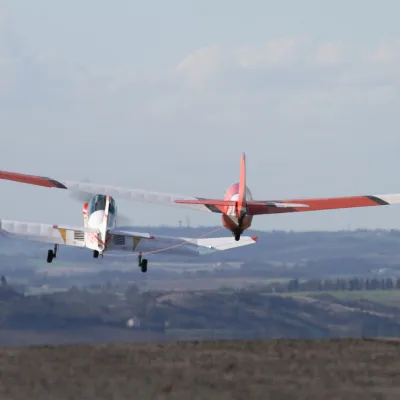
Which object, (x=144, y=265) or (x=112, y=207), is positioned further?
(x=112, y=207)

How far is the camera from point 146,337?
113812 mm

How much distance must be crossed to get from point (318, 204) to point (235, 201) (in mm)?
7011

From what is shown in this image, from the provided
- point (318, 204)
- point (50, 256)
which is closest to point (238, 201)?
point (318, 204)

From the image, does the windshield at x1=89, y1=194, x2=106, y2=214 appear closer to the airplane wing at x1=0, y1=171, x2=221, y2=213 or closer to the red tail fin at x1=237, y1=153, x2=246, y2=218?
the airplane wing at x1=0, y1=171, x2=221, y2=213

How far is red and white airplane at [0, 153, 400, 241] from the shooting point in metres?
59.6

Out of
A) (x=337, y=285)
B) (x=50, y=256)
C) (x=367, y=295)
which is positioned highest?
(x=50, y=256)

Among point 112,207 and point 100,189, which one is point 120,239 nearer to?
point 112,207

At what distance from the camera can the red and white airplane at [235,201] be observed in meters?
59.6

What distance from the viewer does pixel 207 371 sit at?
6147 centimetres

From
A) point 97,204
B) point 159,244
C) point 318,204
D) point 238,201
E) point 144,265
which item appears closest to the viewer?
point 238,201

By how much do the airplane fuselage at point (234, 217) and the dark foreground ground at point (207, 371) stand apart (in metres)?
6.88

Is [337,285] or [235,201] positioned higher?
[235,201]

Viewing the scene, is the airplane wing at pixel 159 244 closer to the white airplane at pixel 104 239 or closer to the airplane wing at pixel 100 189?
the white airplane at pixel 104 239

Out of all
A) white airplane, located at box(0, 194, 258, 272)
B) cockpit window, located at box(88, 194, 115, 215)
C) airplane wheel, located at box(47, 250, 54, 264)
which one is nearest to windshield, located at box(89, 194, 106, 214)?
cockpit window, located at box(88, 194, 115, 215)
